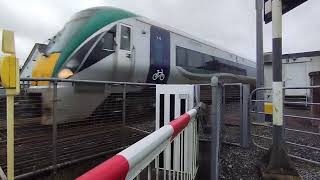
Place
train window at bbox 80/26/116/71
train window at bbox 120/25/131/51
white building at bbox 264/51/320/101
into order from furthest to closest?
white building at bbox 264/51/320/101, train window at bbox 120/25/131/51, train window at bbox 80/26/116/71

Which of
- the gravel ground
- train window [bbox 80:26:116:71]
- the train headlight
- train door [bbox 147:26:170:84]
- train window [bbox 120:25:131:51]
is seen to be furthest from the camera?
train door [bbox 147:26:170:84]

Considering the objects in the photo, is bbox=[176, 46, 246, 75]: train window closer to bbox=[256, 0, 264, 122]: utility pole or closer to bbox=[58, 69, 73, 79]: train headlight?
bbox=[256, 0, 264, 122]: utility pole

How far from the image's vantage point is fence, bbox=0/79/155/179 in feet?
15.0

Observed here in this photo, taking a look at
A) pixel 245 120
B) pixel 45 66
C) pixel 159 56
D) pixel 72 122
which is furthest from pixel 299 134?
pixel 45 66

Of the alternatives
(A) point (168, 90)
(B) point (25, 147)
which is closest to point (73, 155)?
(B) point (25, 147)

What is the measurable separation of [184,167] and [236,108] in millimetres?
5278

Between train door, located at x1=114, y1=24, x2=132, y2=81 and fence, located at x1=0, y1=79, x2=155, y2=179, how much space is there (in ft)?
7.34

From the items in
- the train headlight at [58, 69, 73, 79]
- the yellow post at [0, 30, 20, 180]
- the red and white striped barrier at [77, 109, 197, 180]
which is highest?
the train headlight at [58, 69, 73, 79]

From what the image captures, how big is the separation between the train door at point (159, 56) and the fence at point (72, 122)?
3282 millimetres

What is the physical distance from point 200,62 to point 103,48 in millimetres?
Answer: 5925

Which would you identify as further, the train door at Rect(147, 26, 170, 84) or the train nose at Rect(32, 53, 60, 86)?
the train door at Rect(147, 26, 170, 84)

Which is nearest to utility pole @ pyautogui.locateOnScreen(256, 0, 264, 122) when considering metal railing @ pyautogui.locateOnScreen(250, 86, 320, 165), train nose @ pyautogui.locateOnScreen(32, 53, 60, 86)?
metal railing @ pyautogui.locateOnScreen(250, 86, 320, 165)

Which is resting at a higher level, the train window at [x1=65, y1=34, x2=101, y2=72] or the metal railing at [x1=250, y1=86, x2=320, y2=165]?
the train window at [x1=65, y1=34, x2=101, y2=72]

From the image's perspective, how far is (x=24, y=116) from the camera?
4.54m
